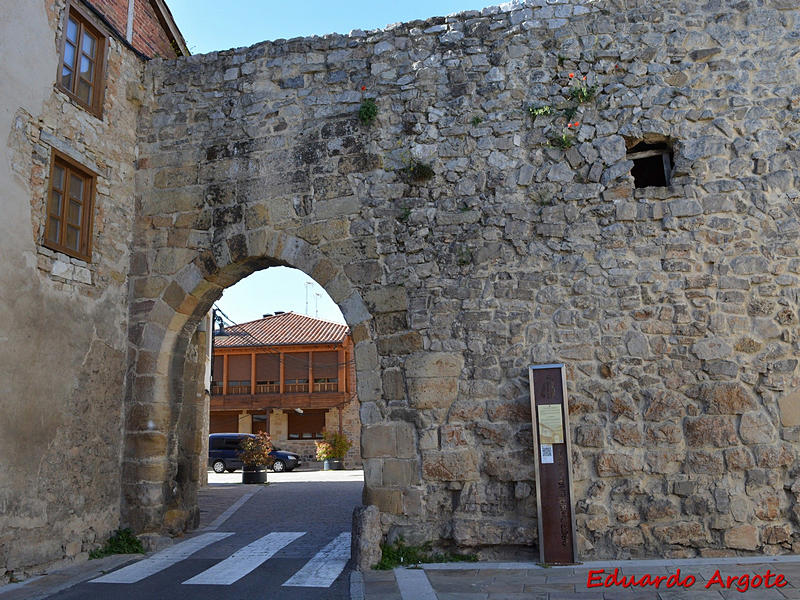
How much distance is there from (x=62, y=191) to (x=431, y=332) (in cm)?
350

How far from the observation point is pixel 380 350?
6.07 meters

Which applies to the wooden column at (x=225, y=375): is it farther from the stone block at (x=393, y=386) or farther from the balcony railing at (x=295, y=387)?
the stone block at (x=393, y=386)

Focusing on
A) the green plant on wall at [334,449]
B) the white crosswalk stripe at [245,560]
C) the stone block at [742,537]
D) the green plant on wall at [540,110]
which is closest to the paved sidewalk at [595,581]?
the stone block at [742,537]

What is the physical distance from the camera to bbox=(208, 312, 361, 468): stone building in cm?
2462

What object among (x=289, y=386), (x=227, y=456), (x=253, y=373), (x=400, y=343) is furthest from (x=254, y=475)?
(x=253, y=373)

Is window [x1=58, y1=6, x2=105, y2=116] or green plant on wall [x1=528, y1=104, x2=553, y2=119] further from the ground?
window [x1=58, y1=6, x2=105, y2=116]

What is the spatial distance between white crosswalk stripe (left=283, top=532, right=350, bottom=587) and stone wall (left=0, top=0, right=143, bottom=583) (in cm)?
200

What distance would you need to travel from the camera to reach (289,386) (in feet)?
82.9

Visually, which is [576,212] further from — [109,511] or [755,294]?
[109,511]

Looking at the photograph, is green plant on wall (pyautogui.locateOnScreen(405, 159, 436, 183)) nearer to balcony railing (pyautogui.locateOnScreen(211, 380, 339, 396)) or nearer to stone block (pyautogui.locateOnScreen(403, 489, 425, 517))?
stone block (pyautogui.locateOnScreen(403, 489, 425, 517))

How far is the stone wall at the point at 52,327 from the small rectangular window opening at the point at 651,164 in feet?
16.2

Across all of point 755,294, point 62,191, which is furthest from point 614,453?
point 62,191

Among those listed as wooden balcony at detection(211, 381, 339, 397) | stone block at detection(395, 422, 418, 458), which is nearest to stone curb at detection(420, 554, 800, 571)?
stone block at detection(395, 422, 418, 458)

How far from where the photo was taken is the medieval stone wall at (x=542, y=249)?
17.6ft
